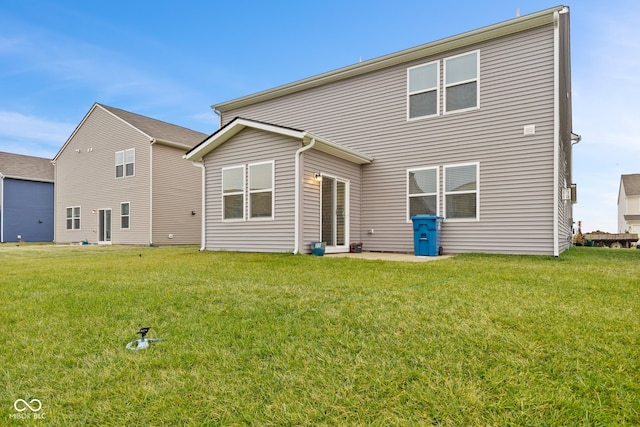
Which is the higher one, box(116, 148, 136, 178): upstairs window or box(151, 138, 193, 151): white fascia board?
box(151, 138, 193, 151): white fascia board

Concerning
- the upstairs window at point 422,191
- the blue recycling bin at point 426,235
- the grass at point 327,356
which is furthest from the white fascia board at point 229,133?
the grass at point 327,356

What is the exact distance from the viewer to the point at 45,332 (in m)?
2.42

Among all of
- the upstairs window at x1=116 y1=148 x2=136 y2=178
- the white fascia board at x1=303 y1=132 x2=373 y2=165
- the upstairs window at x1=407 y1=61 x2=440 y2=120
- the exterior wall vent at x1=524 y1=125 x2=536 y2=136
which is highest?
the upstairs window at x1=407 y1=61 x2=440 y2=120

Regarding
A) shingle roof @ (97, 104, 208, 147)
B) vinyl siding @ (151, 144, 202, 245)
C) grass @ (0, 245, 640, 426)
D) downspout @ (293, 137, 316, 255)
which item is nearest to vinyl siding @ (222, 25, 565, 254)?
downspout @ (293, 137, 316, 255)

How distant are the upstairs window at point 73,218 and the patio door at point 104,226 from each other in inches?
76.6

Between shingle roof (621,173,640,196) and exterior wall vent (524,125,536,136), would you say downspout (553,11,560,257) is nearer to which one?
exterior wall vent (524,125,536,136)

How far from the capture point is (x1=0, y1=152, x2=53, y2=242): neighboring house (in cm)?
1931

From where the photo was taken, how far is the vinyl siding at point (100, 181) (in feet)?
47.6

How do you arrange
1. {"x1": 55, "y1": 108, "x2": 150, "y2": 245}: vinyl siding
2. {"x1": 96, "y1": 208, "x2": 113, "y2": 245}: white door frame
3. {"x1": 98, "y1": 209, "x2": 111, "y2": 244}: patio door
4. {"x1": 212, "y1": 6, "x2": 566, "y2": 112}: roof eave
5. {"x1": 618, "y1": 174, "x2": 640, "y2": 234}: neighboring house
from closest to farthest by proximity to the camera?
1. {"x1": 212, "y1": 6, "x2": 566, "y2": 112}: roof eave
2. {"x1": 55, "y1": 108, "x2": 150, "y2": 245}: vinyl siding
3. {"x1": 96, "y1": 208, "x2": 113, "y2": 245}: white door frame
4. {"x1": 98, "y1": 209, "x2": 111, "y2": 244}: patio door
5. {"x1": 618, "y1": 174, "x2": 640, "y2": 234}: neighboring house

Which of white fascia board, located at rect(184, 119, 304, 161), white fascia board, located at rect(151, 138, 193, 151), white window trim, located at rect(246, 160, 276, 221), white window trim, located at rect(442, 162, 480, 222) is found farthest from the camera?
white fascia board, located at rect(151, 138, 193, 151)

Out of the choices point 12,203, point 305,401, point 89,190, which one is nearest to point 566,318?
point 305,401

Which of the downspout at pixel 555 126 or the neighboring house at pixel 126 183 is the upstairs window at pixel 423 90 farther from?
the neighboring house at pixel 126 183

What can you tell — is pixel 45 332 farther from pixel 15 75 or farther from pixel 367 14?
pixel 15 75

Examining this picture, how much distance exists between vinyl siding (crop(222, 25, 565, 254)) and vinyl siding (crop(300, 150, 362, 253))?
518mm
